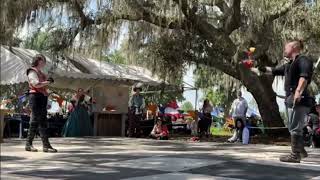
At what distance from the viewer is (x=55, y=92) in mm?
22562

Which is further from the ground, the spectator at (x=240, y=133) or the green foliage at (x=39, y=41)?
the green foliage at (x=39, y=41)

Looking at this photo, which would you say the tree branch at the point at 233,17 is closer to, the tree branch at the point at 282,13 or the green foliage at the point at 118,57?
the tree branch at the point at 282,13

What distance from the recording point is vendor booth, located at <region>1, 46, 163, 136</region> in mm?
16797

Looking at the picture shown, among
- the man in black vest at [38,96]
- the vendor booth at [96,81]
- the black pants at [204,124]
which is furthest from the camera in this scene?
the black pants at [204,124]

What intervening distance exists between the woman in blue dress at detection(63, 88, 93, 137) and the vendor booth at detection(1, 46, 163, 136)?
570 millimetres

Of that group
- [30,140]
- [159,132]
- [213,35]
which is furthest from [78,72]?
[30,140]

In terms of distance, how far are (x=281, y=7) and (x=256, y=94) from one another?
310 centimetres

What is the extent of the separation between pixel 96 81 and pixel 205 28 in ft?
13.3

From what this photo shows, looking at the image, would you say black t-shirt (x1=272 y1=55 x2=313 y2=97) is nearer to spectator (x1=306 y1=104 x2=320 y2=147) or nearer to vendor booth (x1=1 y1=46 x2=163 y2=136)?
spectator (x1=306 y1=104 x2=320 y2=147)

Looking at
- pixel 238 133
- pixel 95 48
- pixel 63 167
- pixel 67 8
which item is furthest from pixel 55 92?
pixel 63 167

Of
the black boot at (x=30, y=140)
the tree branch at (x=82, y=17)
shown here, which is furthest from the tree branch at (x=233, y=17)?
the black boot at (x=30, y=140)

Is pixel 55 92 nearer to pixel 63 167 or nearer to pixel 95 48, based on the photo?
pixel 95 48

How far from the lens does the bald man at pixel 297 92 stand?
8.23 meters

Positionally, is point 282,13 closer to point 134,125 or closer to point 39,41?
point 134,125
